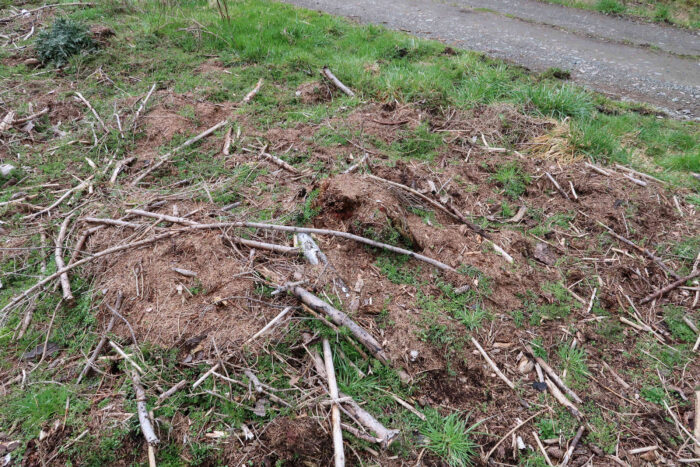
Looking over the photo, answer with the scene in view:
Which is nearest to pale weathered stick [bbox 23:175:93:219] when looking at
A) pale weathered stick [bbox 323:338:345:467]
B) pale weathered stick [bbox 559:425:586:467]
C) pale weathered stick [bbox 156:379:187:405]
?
pale weathered stick [bbox 156:379:187:405]

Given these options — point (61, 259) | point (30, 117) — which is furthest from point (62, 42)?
point (61, 259)

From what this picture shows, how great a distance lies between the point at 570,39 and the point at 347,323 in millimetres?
8784

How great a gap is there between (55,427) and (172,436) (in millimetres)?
734

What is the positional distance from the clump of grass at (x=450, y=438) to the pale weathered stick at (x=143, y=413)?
5.28 feet

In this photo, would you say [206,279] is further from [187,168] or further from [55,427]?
[187,168]

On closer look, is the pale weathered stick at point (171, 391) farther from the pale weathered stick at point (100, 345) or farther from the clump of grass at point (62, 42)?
the clump of grass at point (62, 42)

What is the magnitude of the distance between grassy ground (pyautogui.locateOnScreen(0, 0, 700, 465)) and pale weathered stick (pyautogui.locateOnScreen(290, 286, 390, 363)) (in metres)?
0.09

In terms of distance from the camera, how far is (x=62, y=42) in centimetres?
648

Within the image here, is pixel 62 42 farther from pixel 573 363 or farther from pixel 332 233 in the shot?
pixel 573 363

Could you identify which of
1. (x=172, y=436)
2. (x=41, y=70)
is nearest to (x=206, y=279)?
(x=172, y=436)

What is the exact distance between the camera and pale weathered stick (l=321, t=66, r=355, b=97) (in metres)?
5.82

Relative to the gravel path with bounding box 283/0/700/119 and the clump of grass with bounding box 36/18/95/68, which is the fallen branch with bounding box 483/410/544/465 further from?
the clump of grass with bounding box 36/18/95/68

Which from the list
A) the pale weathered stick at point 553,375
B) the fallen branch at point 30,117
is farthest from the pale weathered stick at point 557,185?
the fallen branch at point 30,117

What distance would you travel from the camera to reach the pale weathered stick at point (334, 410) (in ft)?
7.51
